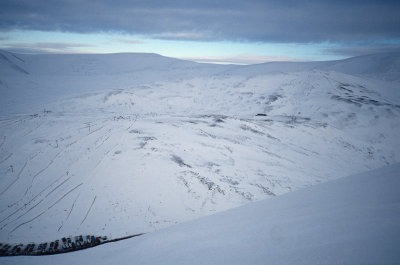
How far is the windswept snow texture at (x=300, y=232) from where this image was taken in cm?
135

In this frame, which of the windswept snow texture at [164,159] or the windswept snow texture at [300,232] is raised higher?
the windswept snow texture at [300,232]

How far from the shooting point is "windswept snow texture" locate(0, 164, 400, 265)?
4.42ft

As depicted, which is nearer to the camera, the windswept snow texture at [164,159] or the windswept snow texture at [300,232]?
the windswept snow texture at [300,232]

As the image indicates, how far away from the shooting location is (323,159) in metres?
10.1

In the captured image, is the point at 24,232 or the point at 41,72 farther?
the point at 41,72

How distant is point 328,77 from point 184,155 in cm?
2030

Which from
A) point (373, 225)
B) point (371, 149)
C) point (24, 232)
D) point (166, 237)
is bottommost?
point (371, 149)

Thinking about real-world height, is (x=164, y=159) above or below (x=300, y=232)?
below

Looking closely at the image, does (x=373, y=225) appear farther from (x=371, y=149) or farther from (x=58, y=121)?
(x=371, y=149)

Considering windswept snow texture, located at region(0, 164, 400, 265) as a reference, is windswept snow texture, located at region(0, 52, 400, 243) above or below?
below

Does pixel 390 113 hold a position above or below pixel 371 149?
above


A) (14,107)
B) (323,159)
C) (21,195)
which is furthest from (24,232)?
(14,107)

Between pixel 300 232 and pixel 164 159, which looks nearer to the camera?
pixel 300 232

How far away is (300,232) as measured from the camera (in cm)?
173
